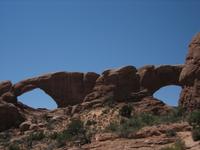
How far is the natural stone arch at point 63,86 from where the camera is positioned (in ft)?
151

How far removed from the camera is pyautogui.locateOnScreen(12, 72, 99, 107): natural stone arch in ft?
151

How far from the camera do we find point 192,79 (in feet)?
99.1

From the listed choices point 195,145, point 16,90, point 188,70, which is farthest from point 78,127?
point 16,90

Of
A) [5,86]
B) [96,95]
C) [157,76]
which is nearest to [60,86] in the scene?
[5,86]

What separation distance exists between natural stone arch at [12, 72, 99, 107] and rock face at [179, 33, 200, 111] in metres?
15.9

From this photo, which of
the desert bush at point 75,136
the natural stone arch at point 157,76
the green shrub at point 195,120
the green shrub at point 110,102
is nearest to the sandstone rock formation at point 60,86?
the green shrub at point 110,102

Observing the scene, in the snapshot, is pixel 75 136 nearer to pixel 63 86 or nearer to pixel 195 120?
pixel 195 120

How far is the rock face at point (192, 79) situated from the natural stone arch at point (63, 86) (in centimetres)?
1586

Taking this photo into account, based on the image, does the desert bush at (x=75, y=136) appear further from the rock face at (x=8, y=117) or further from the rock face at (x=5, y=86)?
the rock face at (x=5, y=86)

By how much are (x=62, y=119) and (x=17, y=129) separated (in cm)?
463

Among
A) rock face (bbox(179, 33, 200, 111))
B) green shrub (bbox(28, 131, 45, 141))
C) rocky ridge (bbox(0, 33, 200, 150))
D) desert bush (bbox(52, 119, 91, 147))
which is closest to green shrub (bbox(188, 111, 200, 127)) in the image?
rock face (bbox(179, 33, 200, 111))

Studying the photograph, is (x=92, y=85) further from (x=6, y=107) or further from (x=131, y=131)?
(x=131, y=131)

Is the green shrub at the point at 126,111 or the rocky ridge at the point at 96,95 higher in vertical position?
the rocky ridge at the point at 96,95

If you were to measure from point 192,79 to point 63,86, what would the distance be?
65.0 feet
